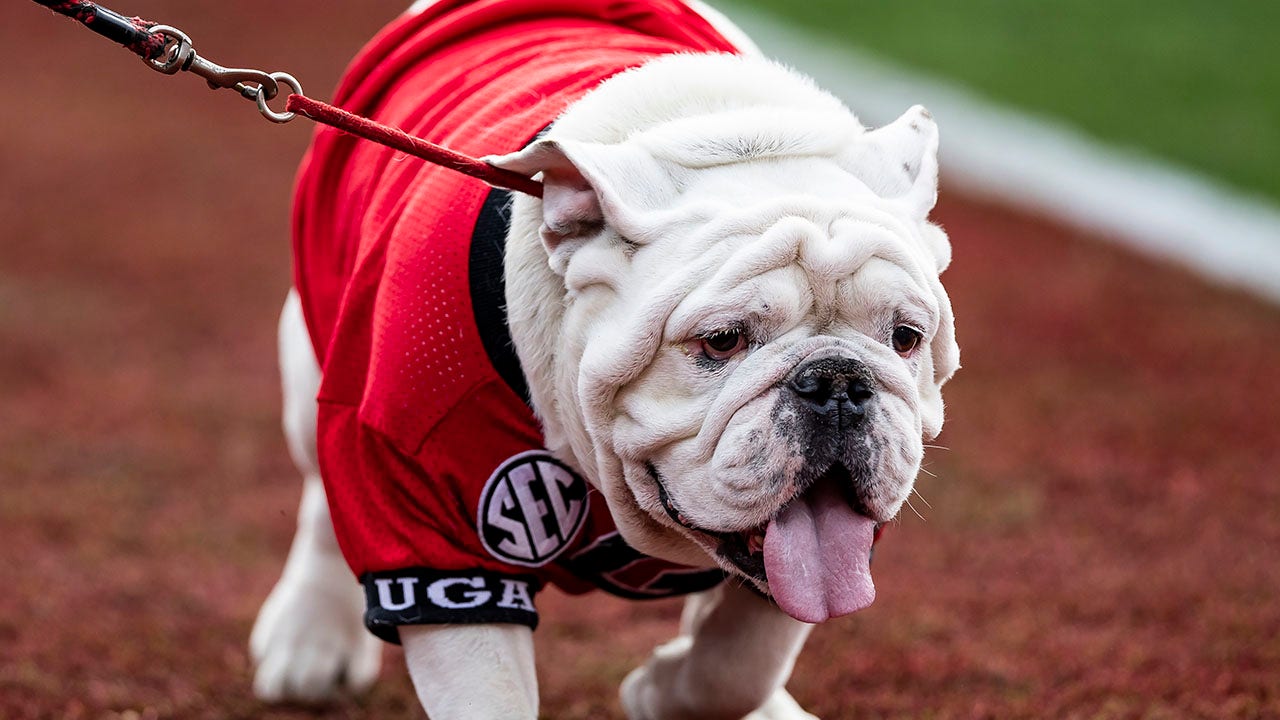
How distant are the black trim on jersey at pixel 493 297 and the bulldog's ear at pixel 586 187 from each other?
0.50 ft

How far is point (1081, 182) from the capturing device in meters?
9.06

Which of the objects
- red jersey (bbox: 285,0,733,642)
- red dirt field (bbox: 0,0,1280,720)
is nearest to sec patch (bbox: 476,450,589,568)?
red jersey (bbox: 285,0,733,642)

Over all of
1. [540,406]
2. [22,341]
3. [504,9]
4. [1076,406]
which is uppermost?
[504,9]

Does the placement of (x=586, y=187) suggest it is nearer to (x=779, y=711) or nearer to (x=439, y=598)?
(x=439, y=598)

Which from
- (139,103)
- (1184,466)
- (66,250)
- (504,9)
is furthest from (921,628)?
(139,103)

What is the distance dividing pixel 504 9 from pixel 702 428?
144 cm

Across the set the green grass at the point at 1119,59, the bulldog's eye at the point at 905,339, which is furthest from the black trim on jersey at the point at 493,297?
the green grass at the point at 1119,59

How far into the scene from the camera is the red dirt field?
13.3ft

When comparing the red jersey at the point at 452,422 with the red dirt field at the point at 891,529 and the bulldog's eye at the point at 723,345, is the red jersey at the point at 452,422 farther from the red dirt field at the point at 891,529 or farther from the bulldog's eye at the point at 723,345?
the red dirt field at the point at 891,529

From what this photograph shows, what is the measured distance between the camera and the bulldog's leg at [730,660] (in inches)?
125

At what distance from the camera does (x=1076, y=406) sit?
20.1ft

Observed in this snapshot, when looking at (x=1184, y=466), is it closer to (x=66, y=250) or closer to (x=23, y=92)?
(x=66, y=250)

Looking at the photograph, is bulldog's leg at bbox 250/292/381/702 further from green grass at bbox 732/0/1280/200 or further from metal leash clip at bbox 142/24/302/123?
green grass at bbox 732/0/1280/200

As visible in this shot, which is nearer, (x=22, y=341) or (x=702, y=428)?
(x=702, y=428)
